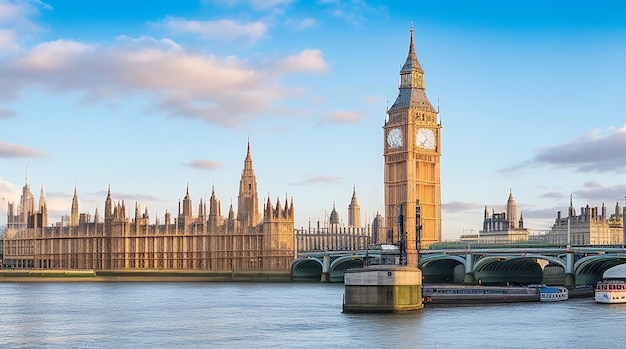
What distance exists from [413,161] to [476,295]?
66.7m

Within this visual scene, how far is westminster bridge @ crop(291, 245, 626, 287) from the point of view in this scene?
9438 cm

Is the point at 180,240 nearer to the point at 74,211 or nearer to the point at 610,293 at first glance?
the point at 74,211

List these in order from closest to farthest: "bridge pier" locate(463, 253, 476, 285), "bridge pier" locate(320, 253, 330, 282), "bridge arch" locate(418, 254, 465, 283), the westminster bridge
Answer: the westminster bridge, "bridge pier" locate(463, 253, 476, 285), "bridge arch" locate(418, 254, 465, 283), "bridge pier" locate(320, 253, 330, 282)

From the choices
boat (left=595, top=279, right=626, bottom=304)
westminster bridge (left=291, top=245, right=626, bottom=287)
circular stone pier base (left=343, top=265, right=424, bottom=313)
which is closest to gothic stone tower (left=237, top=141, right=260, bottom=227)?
westminster bridge (left=291, top=245, right=626, bottom=287)

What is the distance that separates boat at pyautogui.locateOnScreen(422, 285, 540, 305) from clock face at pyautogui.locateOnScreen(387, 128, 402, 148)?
2618 inches

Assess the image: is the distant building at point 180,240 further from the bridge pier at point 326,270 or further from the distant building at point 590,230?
the distant building at point 590,230

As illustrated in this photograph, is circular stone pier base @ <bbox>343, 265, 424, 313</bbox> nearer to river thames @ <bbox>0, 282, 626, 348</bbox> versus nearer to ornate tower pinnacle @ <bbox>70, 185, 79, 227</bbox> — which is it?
river thames @ <bbox>0, 282, 626, 348</bbox>

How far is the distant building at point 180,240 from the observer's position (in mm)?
136500

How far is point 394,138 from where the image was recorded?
148m

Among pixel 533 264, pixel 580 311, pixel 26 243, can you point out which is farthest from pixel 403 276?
pixel 26 243

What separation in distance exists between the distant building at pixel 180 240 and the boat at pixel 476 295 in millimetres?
57732

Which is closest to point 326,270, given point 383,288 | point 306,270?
point 306,270

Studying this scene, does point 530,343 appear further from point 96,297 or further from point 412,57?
point 412,57

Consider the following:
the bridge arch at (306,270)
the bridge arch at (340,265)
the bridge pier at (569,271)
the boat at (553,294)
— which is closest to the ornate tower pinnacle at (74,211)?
the bridge arch at (306,270)
